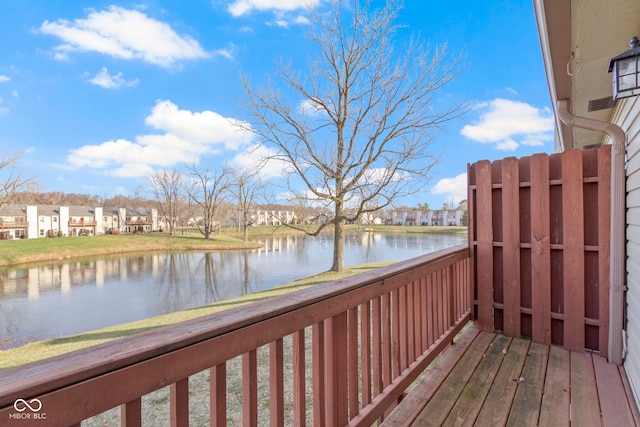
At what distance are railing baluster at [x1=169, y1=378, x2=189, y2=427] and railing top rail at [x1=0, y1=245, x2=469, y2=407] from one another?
0.10 m

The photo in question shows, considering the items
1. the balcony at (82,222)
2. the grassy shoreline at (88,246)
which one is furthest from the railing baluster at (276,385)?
the balcony at (82,222)

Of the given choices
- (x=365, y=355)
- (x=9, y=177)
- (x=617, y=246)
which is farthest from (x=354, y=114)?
(x=9, y=177)

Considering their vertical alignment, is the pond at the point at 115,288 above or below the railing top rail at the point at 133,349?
below

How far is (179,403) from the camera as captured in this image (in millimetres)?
803

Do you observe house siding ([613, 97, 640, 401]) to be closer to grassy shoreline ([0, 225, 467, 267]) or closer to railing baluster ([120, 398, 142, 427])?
railing baluster ([120, 398, 142, 427])

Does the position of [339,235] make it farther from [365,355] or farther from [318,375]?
[318,375]

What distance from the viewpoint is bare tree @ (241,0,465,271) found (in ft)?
29.4

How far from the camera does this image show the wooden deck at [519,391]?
5.39 ft

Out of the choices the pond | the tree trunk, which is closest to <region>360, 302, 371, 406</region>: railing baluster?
the pond

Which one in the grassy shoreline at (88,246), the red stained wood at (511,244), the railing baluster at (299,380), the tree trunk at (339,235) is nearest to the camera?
the railing baluster at (299,380)

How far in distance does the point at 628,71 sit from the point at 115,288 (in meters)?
13.0

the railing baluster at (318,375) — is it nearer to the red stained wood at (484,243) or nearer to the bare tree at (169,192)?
the red stained wood at (484,243)

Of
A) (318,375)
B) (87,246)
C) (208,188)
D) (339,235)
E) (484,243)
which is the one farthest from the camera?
(208,188)

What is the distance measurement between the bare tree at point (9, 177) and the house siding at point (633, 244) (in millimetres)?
25025
